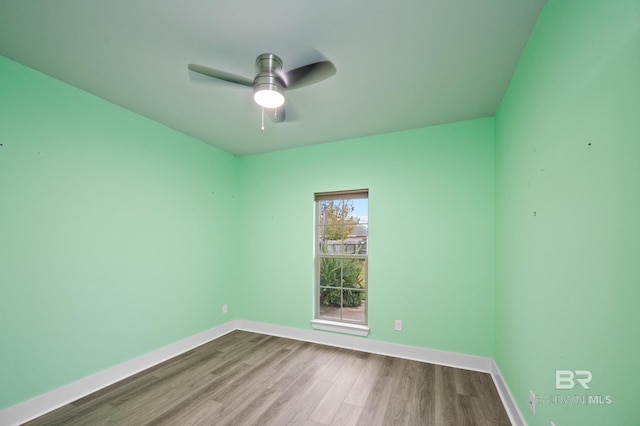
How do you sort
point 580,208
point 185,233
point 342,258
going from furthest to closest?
point 342,258
point 185,233
point 580,208

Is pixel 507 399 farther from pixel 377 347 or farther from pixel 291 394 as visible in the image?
pixel 291 394

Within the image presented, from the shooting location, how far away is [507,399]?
1.99 m

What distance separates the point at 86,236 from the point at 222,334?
2.10m

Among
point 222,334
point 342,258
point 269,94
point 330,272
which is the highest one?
point 269,94

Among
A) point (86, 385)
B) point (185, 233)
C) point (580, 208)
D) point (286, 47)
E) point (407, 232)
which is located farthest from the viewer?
point (185, 233)

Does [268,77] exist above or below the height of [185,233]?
above

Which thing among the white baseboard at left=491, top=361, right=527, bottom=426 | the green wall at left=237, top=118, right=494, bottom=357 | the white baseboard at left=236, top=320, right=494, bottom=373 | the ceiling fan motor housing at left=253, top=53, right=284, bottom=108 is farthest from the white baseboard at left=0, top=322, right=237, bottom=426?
the white baseboard at left=491, top=361, right=527, bottom=426

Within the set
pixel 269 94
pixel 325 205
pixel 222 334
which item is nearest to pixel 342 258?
pixel 325 205

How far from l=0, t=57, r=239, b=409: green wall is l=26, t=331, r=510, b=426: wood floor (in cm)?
37

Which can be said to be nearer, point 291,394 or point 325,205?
point 291,394

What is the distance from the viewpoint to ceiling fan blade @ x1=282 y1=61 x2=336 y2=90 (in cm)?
149

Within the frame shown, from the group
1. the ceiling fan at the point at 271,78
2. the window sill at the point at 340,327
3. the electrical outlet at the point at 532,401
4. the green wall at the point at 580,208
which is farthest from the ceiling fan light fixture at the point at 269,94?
the window sill at the point at 340,327

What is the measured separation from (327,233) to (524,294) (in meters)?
2.22

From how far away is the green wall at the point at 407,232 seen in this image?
2654mm
